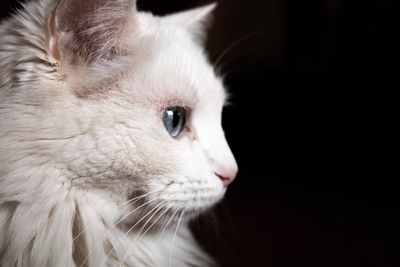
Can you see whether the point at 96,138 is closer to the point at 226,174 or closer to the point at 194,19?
the point at 226,174

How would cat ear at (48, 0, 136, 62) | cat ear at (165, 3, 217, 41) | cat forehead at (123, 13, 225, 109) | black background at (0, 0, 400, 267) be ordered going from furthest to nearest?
black background at (0, 0, 400, 267) → cat ear at (165, 3, 217, 41) → cat forehead at (123, 13, 225, 109) → cat ear at (48, 0, 136, 62)

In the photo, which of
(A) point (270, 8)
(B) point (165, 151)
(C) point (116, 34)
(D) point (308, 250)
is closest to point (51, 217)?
(B) point (165, 151)

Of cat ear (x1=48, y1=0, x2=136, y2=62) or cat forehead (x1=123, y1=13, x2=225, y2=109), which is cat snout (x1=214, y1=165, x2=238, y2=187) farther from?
cat ear (x1=48, y1=0, x2=136, y2=62)

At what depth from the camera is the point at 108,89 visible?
2.41ft

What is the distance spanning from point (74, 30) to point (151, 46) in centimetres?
15

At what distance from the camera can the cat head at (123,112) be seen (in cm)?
69

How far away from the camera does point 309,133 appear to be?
216cm

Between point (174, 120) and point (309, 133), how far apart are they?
1501mm

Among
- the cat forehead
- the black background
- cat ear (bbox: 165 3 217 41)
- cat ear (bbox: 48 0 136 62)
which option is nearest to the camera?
cat ear (bbox: 48 0 136 62)

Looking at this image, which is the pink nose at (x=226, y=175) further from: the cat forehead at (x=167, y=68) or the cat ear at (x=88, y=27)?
the cat ear at (x=88, y=27)

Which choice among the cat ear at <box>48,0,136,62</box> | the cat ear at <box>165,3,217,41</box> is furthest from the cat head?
the cat ear at <box>165,3,217,41</box>

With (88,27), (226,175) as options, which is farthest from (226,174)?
(88,27)

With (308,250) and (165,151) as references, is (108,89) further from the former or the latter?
(308,250)

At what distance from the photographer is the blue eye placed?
2.55 ft
